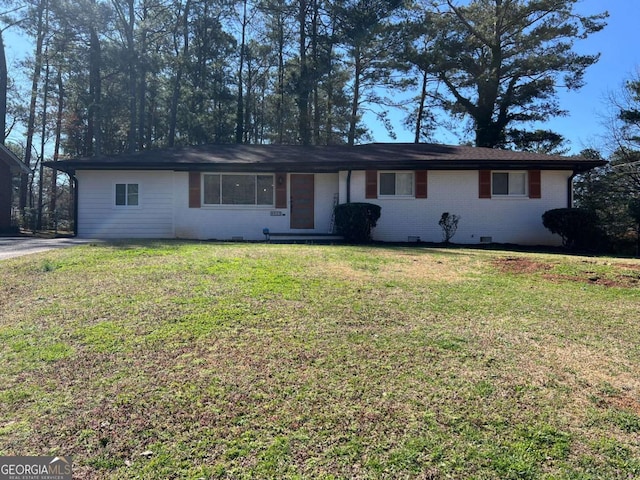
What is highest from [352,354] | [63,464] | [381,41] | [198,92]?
[381,41]

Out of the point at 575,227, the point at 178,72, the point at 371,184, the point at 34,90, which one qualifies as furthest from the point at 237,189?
the point at 34,90

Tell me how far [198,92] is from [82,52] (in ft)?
19.7

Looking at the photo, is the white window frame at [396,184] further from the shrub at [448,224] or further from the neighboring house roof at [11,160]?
the neighboring house roof at [11,160]

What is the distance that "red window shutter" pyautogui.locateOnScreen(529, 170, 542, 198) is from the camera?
12906 millimetres

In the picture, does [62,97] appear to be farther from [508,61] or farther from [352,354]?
[352,354]

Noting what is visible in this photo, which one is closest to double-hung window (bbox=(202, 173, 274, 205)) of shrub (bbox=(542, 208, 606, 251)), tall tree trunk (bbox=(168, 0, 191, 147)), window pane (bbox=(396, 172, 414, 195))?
window pane (bbox=(396, 172, 414, 195))

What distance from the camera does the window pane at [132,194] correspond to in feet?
43.6

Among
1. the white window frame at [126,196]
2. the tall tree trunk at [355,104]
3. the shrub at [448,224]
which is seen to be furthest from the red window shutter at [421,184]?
the tall tree trunk at [355,104]

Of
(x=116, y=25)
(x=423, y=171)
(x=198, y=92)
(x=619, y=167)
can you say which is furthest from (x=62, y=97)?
(x=619, y=167)

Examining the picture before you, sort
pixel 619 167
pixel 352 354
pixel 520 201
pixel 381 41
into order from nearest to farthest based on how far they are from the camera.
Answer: pixel 352 354
pixel 520 201
pixel 619 167
pixel 381 41

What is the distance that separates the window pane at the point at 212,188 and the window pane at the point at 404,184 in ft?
19.1

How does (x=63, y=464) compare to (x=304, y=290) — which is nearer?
(x=63, y=464)

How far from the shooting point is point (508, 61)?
72.7 ft

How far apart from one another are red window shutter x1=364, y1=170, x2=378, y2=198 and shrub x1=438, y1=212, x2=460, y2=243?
222 cm
